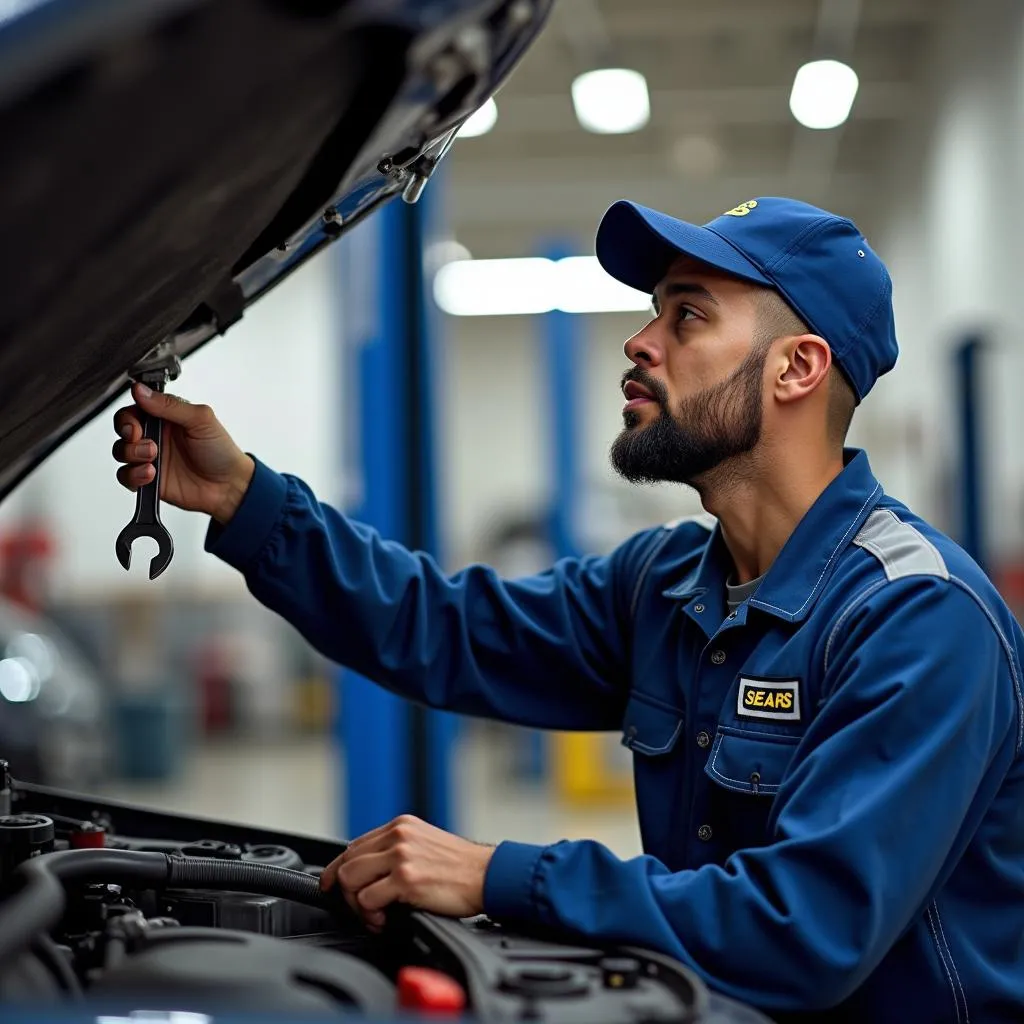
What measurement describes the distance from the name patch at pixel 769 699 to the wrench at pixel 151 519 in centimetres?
64

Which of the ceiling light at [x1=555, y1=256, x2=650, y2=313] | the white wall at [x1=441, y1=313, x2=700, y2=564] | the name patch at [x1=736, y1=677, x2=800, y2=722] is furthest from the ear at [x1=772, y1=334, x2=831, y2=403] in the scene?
the white wall at [x1=441, y1=313, x2=700, y2=564]

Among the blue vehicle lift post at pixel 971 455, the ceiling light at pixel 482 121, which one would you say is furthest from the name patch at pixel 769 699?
the ceiling light at pixel 482 121

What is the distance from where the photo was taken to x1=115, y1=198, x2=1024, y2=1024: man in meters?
1.08

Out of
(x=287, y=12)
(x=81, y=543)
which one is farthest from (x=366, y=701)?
(x=81, y=543)

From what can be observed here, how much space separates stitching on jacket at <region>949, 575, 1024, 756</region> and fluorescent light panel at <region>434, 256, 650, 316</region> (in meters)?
8.90

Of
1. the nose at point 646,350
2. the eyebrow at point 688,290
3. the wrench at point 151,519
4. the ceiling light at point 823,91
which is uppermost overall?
the ceiling light at point 823,91

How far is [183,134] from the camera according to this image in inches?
34.4

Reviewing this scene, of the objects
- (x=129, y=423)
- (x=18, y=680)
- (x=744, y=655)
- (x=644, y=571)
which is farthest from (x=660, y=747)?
(x=18, y=680)

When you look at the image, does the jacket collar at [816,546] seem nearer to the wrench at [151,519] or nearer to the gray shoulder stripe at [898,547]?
the gray shoulder stripe at [898,547]

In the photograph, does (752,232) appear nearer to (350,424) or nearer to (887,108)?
(350,424)

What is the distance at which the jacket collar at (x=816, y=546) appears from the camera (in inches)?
52.1

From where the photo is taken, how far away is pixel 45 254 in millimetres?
901

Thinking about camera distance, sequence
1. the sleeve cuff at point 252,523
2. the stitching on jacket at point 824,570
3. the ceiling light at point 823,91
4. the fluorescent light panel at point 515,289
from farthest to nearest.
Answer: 1. the fluorescent light panel at point 515,289
2. the ceiling light at point 823,91
3. the sleeve cuff at point 252,523
4. the stitching on jacket at point 824,570

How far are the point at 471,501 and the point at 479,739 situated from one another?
3.47m
